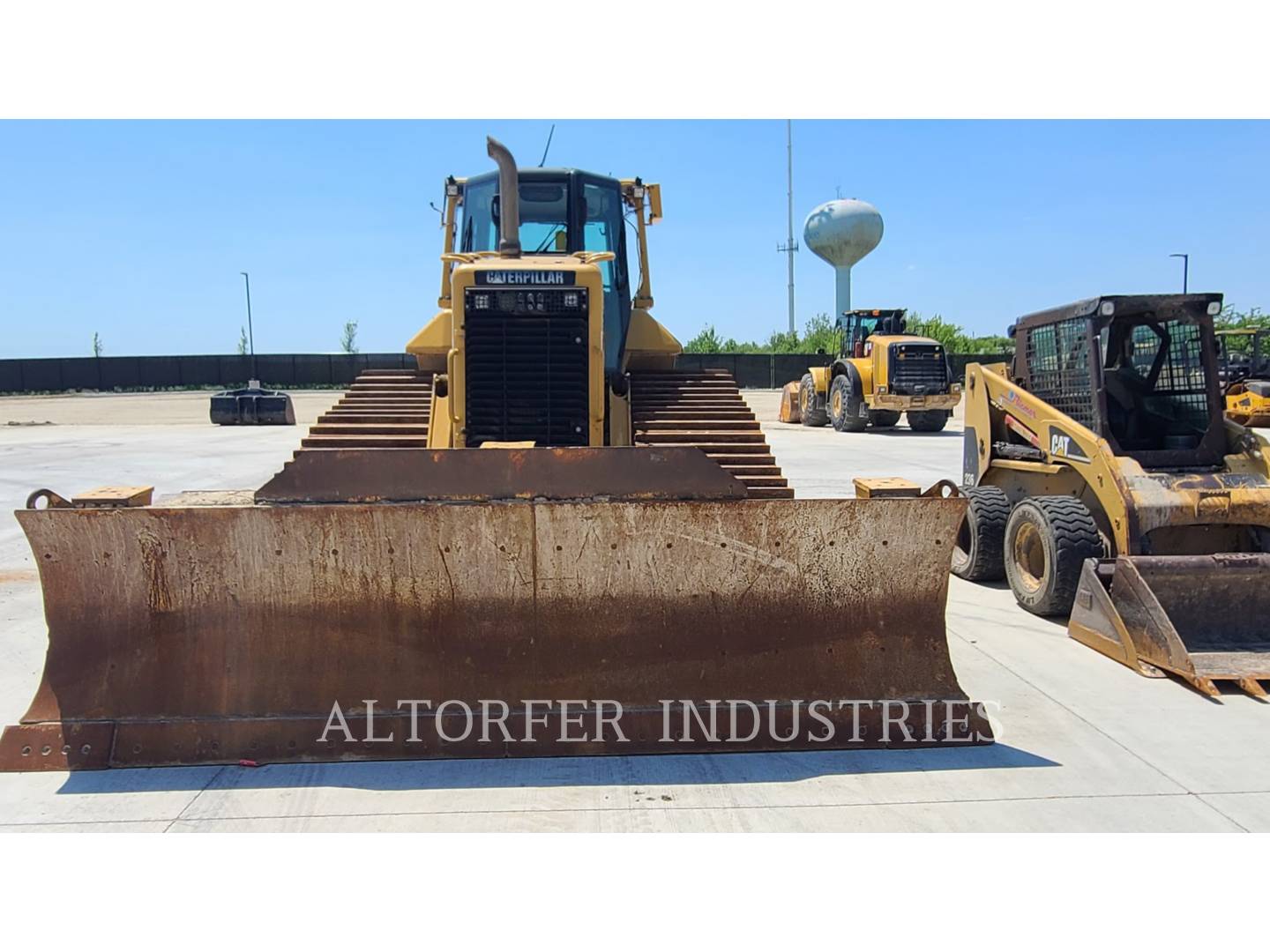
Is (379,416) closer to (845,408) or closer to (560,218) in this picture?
(560,218)

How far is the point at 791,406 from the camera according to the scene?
25344 millimetres

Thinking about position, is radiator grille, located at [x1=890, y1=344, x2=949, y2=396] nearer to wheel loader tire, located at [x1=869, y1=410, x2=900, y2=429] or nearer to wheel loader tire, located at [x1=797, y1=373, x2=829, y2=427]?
wheel loader tire, located at [x1=869, y1=410, x2=900, y2=429]

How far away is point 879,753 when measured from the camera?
3.93 metres

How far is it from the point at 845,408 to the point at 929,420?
1.84 m

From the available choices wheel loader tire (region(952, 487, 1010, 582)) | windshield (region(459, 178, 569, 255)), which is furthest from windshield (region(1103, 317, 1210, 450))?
windshield (region(459, 178, 569, 255))

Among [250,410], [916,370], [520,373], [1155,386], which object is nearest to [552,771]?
[520,373]

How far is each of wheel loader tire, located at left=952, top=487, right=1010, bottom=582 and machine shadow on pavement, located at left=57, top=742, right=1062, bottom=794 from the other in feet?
11.0

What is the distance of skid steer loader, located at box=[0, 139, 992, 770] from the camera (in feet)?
12.6

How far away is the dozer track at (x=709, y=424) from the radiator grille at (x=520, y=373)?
562 millimetres

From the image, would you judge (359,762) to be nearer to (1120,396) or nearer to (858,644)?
(858,644)

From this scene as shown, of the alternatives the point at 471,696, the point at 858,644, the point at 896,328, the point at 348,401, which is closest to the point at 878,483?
the point at 858,644

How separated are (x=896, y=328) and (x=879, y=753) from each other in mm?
19427

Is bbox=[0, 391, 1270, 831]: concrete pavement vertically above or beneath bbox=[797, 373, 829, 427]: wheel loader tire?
beneath

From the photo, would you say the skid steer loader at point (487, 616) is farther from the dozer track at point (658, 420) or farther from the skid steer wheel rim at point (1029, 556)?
the skid steer wheel rim at point (1029, 556)
